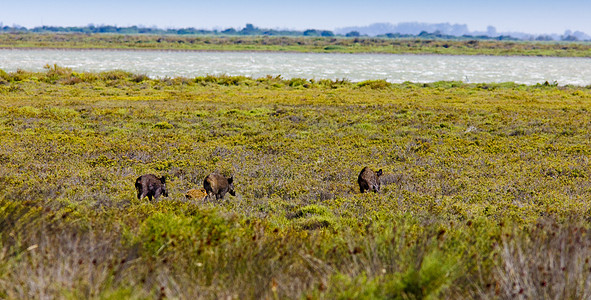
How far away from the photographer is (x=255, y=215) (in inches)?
351

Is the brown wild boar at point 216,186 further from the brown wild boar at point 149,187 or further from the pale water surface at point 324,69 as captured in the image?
the pale water surface at point 324,69

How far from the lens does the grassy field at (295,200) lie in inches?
147

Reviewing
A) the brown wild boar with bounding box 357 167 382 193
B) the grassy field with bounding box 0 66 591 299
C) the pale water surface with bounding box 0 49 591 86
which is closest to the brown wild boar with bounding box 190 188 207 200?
the grassy field with bounding box 0 66 591 299

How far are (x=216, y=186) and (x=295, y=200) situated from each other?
1844 mm

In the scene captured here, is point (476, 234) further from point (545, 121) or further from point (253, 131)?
point (545, 121)

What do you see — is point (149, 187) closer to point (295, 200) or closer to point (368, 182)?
point (295, 200)

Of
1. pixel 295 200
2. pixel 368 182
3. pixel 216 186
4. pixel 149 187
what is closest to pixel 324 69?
pixel 368 182

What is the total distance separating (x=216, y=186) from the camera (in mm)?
9945

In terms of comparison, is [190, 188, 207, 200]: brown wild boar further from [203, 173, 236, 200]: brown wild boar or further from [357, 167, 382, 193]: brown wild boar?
[357, 167, 382, 193]: brown wild boar

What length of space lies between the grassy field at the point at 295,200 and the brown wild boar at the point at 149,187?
0.26 m

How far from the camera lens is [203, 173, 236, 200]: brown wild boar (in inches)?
388

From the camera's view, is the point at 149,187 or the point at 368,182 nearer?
the point at 149,187

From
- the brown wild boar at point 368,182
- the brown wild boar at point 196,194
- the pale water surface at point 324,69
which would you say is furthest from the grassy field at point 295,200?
the pale water surface at point 324,69

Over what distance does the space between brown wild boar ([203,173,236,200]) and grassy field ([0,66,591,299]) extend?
0.90 feet
